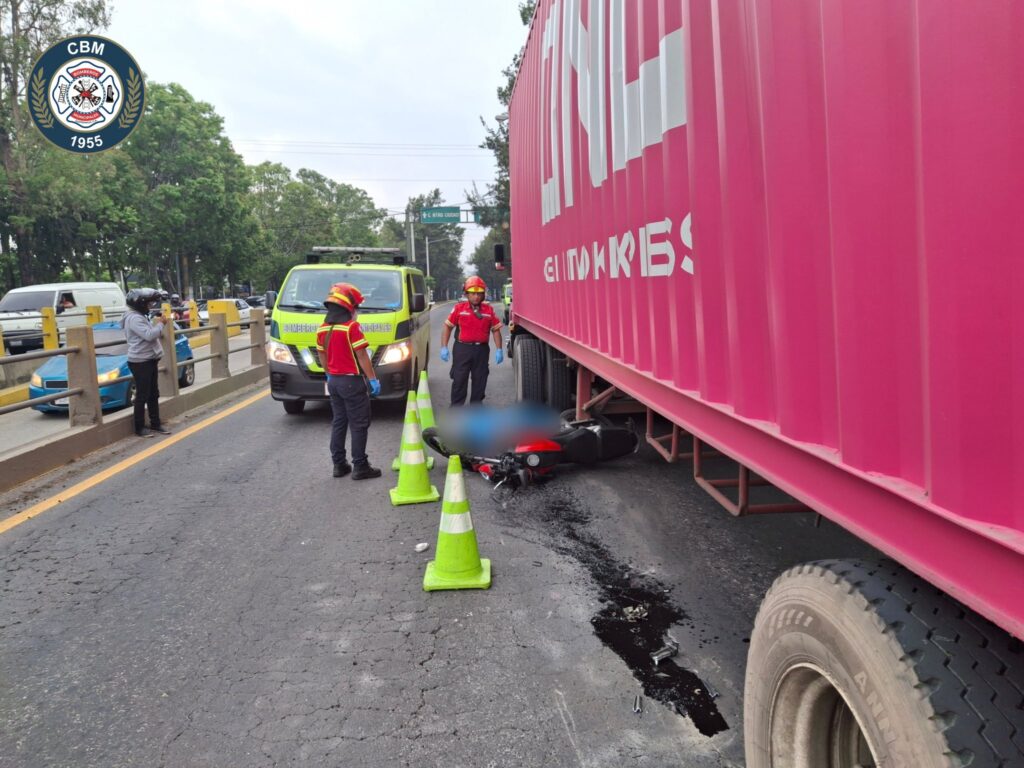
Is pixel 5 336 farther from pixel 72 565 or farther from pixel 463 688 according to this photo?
pixel 463 688

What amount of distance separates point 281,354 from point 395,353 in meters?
1.38

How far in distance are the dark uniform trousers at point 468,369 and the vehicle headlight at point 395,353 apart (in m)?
0.64

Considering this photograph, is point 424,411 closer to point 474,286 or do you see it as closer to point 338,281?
point 474,286

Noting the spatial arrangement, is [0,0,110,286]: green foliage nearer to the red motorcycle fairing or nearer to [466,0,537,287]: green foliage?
[466,0,537,287]: green foliage

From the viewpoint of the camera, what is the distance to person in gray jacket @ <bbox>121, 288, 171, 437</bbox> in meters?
7.82

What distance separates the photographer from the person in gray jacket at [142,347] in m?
7.82

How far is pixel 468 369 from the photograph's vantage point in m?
8.97

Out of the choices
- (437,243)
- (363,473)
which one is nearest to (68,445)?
(363,473)

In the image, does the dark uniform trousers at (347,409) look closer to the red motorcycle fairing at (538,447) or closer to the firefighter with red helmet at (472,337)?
the red motorcycle fairing at (538,447)

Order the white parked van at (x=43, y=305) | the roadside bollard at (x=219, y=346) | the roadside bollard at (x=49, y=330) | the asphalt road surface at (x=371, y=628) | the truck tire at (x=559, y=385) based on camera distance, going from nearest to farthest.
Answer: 1. the asphalt road surface at (x=371, y=628)
2. the truck tire at (x=559, y=385)
3. the roadside bollard at (x=219, y=346)
4. the roadside bollard at (x=49, y=330)
5. the white parked van at (x=43, y=305)

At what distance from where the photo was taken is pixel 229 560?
439 centimetres

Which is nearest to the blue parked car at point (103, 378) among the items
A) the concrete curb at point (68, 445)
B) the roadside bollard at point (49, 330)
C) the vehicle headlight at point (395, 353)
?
the concrete curb at point (68, 445)

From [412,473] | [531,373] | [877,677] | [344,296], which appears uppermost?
[344,296]

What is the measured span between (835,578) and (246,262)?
47186 millimetres
